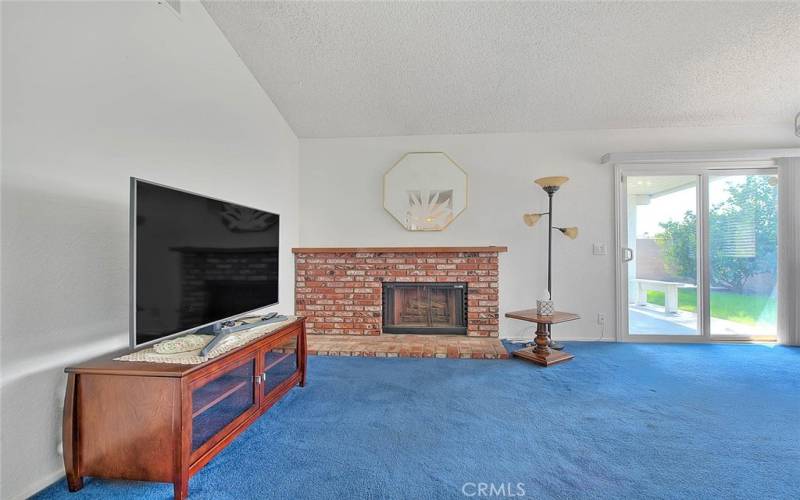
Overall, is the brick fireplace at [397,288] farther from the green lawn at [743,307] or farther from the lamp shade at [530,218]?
the green lawn at [743,307]

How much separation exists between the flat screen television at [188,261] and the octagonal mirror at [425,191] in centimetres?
191

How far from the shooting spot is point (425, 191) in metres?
3.83

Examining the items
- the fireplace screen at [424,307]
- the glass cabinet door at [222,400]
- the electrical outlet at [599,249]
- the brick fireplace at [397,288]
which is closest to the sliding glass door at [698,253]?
the electrical outlet at [599,249]

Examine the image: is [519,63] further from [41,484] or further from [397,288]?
[41,484]

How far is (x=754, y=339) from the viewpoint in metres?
3.52

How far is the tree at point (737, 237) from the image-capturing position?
3.55 m

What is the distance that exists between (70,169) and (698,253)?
17.2ft

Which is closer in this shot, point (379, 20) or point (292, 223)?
point (379, 20)

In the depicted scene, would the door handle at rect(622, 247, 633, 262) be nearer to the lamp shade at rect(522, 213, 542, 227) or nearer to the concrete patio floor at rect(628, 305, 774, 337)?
the concrete patio floor at rect(628, 305, 774, 337)

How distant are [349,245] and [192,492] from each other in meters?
2.79

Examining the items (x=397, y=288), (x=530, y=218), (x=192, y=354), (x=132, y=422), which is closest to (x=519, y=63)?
(x=530, y=218)

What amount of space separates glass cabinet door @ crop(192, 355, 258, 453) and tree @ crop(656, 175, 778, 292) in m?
4.32

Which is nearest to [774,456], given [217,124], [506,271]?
[506,271]

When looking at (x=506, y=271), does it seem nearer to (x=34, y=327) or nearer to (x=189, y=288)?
(x=189, y=288)
